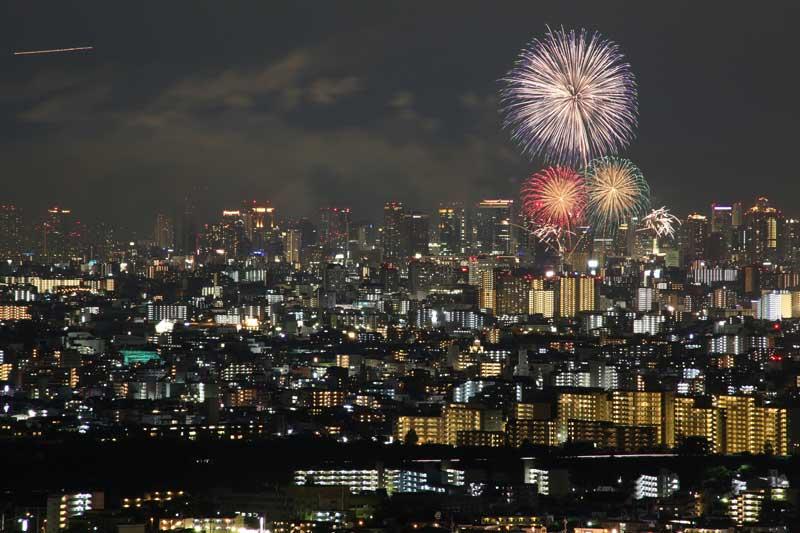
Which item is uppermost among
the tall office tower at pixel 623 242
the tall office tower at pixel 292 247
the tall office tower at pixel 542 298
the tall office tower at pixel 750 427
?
the tall office tower at pixel 292 247

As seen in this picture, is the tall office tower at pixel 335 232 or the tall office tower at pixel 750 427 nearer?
the tall office tower at pixel 750 427

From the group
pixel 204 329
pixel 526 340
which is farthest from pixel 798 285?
pixel 204 329

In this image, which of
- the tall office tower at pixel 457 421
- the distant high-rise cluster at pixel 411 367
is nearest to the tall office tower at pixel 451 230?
the distant high-rise cluster at pixel 411 367

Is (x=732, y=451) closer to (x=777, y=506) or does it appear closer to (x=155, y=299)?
(x=777, y=506)

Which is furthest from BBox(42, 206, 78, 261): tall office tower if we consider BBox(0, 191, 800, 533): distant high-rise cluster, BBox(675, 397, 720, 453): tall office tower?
BBox(675, 397, 720, 453): tall office tower

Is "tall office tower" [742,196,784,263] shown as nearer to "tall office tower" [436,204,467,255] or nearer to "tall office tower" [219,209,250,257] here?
"tall office tower" [436,204,467,255]

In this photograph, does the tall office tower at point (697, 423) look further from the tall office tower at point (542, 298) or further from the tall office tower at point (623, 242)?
the tall office tower at point (623, 242)
